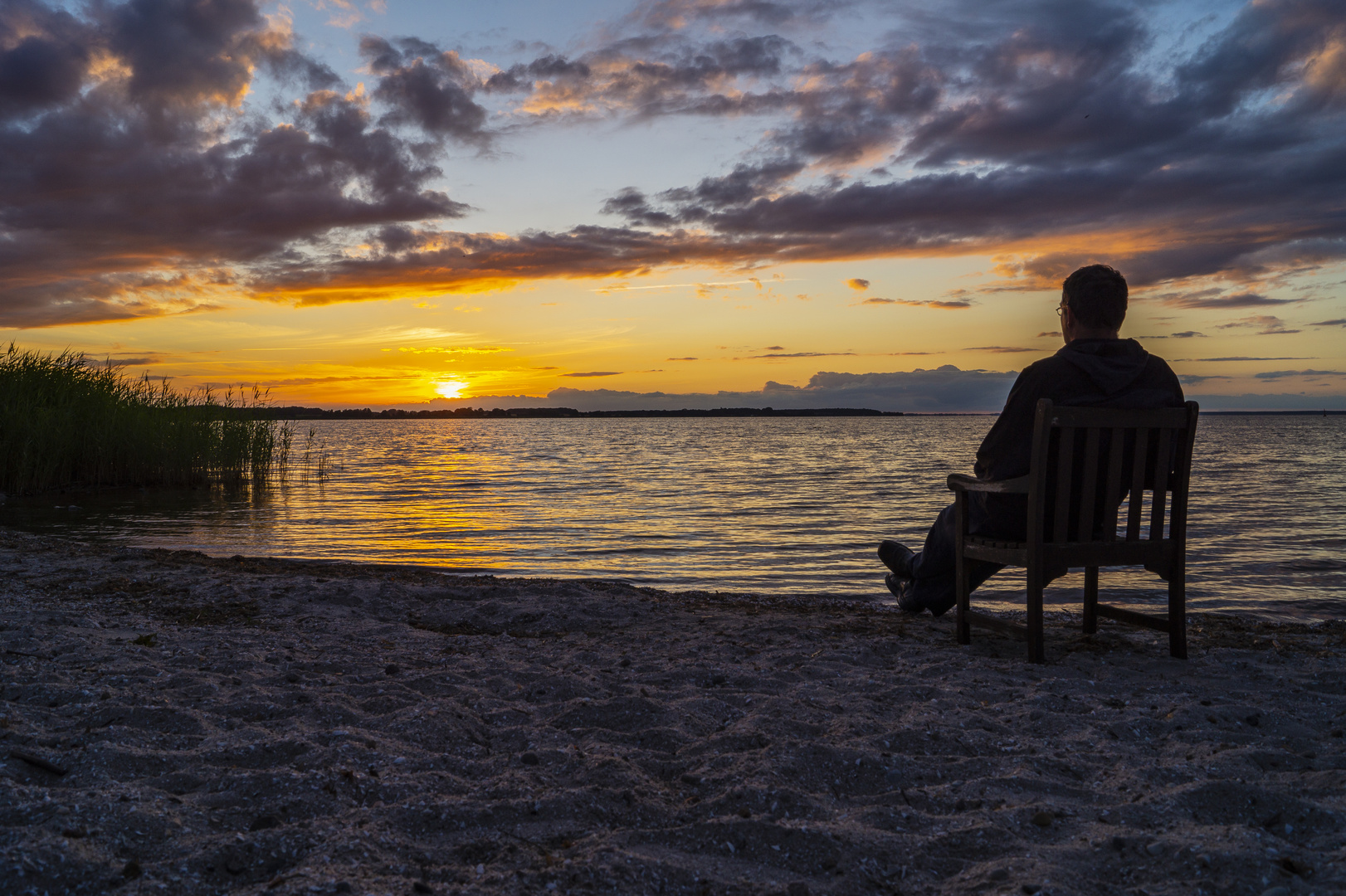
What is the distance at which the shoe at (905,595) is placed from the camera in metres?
5.91

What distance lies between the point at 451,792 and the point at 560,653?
2.10 m

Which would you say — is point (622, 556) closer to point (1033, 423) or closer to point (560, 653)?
point (560, 653)

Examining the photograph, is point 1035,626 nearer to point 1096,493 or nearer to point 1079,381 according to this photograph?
point 1096,493

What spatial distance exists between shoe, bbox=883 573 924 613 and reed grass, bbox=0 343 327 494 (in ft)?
56.0

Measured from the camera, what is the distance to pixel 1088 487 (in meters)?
4.36

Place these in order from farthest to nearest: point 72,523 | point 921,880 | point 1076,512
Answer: point 72,523 < point 1076,512 < point 921,880

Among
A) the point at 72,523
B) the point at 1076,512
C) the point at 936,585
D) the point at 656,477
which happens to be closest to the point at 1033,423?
the point at 1076,512

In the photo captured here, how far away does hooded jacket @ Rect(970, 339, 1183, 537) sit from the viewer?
4398 mm

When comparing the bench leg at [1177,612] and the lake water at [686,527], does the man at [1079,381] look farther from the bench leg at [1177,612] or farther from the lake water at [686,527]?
the lake water at [686,527]

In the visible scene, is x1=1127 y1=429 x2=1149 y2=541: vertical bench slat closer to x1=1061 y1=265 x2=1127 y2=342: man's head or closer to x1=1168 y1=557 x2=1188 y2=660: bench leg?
x1=1168 y1=557 x2=1188 y2=660: bench leg

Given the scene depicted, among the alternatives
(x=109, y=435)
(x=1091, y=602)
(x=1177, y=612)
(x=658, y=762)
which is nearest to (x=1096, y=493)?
(x=1177, y=612)

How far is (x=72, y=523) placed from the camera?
12.5 m

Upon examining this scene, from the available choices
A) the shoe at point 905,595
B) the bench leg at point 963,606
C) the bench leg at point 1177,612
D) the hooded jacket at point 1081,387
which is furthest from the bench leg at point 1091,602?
the hooded jacket at point 1081,387

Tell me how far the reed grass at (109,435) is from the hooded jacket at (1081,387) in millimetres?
18130
